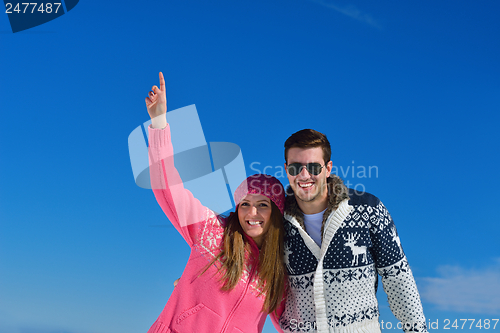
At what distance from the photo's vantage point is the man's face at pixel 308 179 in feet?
14.1

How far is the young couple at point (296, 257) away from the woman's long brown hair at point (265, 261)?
0.01 metres

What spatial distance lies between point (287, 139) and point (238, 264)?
1561 millimetres

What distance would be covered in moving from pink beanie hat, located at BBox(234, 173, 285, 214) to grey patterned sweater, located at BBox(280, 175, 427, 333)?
30 centimetres

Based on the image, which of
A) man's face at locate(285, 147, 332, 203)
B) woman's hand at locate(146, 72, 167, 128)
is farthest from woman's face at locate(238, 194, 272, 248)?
woman's hand at locate(146, 72, 167, 128)

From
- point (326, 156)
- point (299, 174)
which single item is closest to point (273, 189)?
point (299, 174)

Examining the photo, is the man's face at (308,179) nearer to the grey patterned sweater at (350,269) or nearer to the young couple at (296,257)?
the young couple at (296,257)

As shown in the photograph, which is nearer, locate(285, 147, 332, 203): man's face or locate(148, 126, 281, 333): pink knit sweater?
locate(148, 126, 281, 333): pink knit sweater

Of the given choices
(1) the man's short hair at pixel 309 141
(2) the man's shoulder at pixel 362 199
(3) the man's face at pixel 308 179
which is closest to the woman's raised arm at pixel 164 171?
(3) the man's face at pixel 308 179

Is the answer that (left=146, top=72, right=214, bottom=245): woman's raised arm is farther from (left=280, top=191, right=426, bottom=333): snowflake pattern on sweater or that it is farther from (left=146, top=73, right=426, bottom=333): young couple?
(left=280, top=191, right=426, bottom=333): snowflake pattern on sweater

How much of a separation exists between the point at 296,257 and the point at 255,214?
68cm

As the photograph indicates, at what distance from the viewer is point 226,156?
5.57m

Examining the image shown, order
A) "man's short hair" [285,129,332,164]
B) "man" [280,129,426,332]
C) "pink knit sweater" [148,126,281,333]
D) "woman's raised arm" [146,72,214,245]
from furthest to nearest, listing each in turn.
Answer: "man's short hair" [285,129,332,164] < "man" [280,129,426,332] < "pink knit sweater" [148,126,281,333] < "woman's raised arm" [146,72,214,245]

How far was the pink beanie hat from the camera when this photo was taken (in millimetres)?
4430

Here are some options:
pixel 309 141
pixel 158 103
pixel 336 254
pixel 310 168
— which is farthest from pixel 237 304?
pixel 158 103
